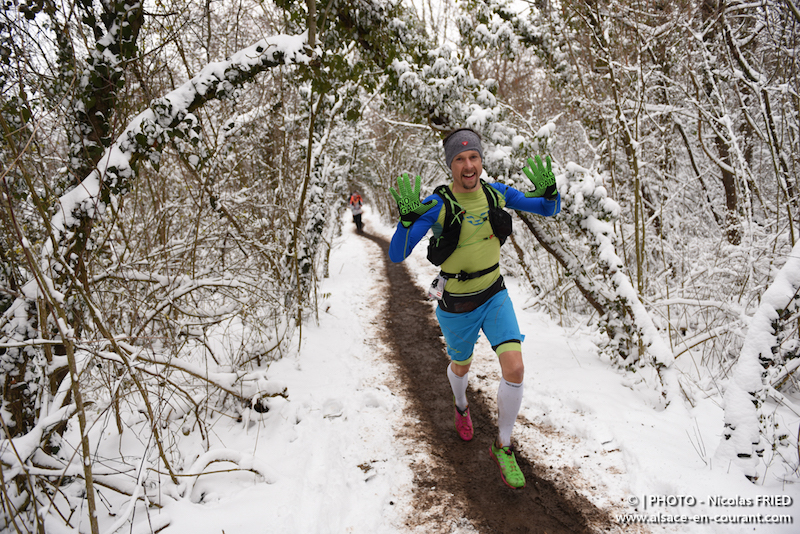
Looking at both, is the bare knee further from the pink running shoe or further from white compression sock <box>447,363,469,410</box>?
the pink running shoe

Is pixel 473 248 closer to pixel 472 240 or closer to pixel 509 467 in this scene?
pixel 472 240

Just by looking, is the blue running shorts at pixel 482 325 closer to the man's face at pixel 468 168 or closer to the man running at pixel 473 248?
the man running at pixel 473 248

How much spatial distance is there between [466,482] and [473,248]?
5.17ft

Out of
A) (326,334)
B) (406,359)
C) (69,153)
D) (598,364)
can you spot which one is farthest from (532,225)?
(69,153)

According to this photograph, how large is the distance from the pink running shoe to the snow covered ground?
0.39 m

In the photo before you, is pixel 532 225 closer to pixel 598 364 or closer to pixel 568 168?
pixel 568 168

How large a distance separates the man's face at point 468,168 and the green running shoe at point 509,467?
5.96 feet

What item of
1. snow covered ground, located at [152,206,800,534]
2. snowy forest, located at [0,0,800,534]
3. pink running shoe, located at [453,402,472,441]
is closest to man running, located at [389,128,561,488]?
pink running shoe, located at [453,402,472,441]

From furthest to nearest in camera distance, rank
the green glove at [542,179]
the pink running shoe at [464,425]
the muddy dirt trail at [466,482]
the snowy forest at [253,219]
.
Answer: the pink running shoe at [464,425]
the green glove at [542,179]
the muddy dirt trail at [466,482]
the snowy forest at [253,219]

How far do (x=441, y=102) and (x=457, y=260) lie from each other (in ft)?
8.24

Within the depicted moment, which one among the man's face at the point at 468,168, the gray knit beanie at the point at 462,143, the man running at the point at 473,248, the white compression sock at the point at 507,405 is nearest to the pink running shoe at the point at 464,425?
the man running at the point at 473,248

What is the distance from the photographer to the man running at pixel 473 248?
2.55m

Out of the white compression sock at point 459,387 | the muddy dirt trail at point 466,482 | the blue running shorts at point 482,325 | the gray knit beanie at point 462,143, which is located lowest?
the muddy dirt trail at point 466,482

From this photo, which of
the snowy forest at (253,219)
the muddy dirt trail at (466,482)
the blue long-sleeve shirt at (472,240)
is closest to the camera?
the snowy forest at (253,219)
